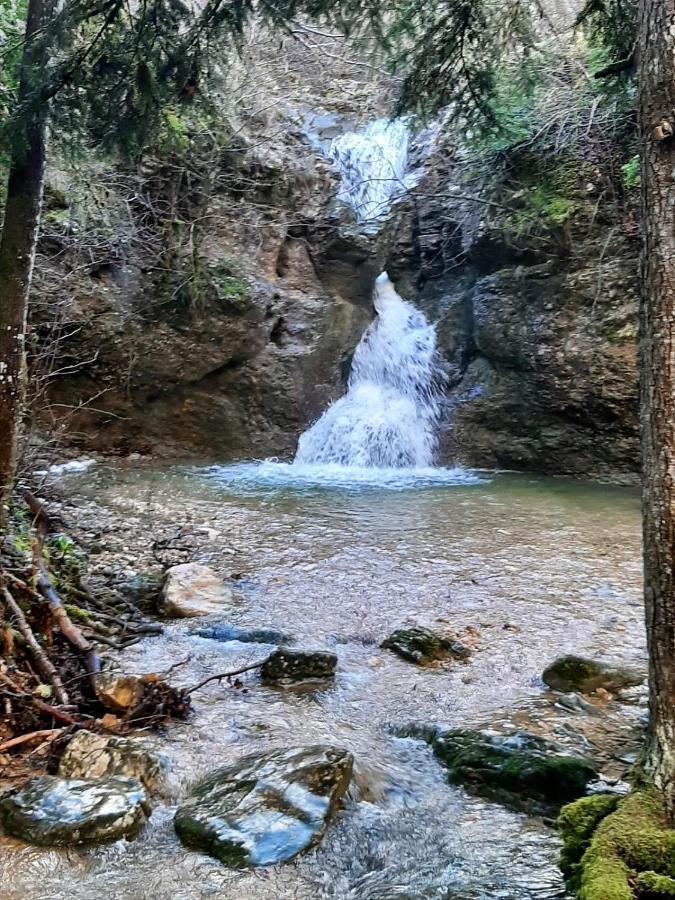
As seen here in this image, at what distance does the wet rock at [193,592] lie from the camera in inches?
189

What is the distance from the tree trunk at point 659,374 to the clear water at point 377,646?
718 mm

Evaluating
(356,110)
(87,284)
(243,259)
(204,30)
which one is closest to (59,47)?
(204,30)

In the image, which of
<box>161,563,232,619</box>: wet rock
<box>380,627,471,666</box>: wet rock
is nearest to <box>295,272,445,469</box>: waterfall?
<box>161,563,232,619</box>: wet rock

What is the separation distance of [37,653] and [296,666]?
55.5 inches

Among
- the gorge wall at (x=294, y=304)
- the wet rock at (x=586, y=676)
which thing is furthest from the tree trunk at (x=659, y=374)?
the gorge wall at (x=294, y=304)

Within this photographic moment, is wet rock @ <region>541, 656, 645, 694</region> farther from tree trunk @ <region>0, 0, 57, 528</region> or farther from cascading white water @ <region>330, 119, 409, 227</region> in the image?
cascading white water @ <region>330, 119, 409, 227</region>

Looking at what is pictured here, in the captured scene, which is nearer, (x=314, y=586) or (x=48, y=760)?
(x=48, y=760)

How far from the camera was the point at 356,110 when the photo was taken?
14172mm

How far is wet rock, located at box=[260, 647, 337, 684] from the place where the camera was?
380cm

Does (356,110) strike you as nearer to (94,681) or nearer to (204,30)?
(204,30)

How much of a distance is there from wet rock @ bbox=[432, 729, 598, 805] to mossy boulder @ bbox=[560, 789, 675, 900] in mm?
549

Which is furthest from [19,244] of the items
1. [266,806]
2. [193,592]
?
[266,806]

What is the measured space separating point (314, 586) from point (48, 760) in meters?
2.76

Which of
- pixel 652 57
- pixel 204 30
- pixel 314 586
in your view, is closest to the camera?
pixel 652 57
